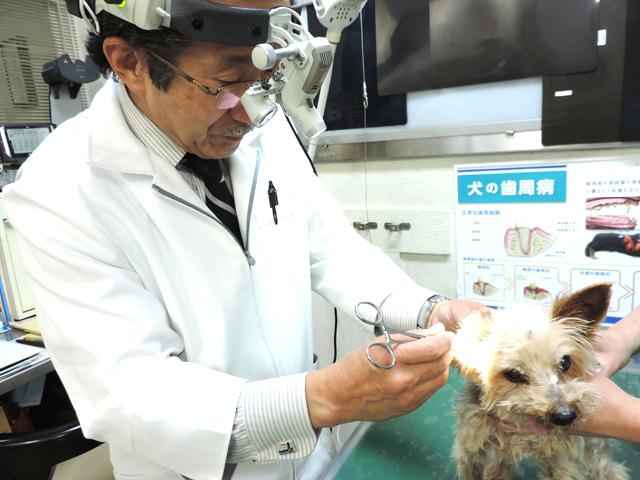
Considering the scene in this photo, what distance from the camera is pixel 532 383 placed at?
83cm

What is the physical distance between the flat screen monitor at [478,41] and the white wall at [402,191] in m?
0.27

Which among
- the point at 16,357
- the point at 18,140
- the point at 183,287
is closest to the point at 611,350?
the point at 183,287

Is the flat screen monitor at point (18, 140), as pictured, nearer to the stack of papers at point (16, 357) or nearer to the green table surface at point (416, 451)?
the stack of papers at point (16, 357)

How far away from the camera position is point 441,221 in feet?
5.85

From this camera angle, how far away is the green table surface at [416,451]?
3.17 feet

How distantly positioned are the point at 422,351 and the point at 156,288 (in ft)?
1.66

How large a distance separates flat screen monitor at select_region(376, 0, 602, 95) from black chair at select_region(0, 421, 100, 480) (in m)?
1.53

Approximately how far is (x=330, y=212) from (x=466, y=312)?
0.45 m

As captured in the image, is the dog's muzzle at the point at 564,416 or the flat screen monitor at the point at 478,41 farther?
→ the flat screen monitor at the point at 478,41

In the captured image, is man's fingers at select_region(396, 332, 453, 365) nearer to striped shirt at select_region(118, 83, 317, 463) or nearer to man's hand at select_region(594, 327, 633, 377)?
striped shirt at select_region(118, 83, 317, 463)

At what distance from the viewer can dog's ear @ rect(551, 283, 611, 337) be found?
2.73 ft

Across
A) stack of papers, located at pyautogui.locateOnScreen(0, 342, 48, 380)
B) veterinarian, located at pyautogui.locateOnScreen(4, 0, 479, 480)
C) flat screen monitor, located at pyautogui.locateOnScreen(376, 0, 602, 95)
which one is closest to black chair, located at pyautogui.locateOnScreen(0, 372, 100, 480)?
stack of papers, located at pyautogui.locateOnScreen(0, 342, 48, 380)

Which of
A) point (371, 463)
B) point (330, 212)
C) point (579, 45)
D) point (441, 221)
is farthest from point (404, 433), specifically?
point (579, 45)

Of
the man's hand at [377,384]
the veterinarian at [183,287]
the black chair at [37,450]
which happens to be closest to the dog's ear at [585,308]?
the veterinarian at [183,287]
